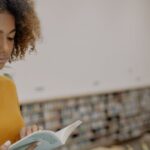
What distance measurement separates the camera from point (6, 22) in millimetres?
959

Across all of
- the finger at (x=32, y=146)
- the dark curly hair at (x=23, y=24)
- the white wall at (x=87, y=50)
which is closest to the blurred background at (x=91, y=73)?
the white wall at (x=87, y=50)

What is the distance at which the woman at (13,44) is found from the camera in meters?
0.96

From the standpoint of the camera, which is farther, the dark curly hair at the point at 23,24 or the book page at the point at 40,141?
the dark curly hair at the point at 23,24

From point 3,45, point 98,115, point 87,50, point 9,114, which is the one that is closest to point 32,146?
point 9,114

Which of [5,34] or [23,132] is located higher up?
[5,34]

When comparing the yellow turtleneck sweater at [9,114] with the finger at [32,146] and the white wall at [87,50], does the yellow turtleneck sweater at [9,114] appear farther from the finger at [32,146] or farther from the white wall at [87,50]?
the white wall at [87,50]

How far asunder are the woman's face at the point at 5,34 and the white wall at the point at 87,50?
138cm

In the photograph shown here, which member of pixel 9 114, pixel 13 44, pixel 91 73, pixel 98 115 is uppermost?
pixel 13 44

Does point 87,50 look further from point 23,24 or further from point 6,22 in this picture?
point 6,22

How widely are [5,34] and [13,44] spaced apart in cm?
11

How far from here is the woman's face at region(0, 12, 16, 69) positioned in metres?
0.95

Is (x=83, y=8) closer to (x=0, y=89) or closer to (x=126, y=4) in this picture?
(x=126, y=4)

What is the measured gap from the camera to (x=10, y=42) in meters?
1.00

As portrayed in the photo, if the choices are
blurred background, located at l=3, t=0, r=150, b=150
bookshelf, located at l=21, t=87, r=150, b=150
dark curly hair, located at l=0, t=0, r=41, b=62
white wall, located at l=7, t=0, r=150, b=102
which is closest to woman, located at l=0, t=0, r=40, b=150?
dark curly hair, located at l=0, t=0, r=41, b=62
